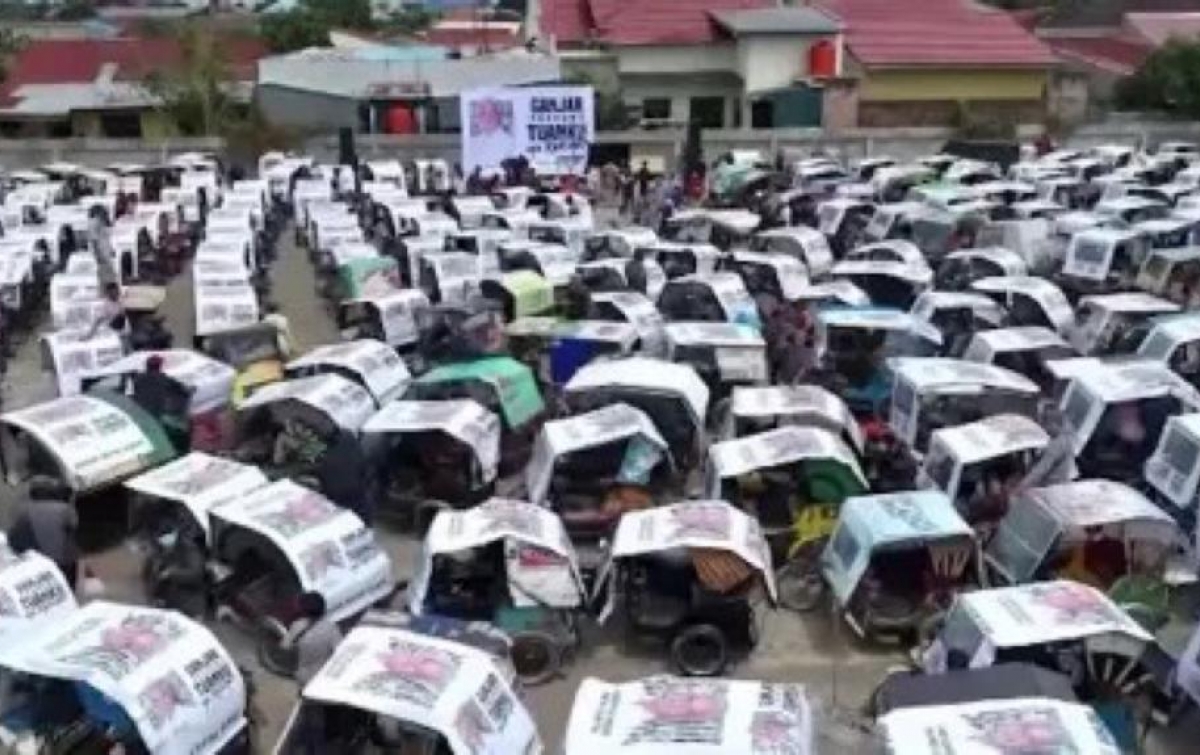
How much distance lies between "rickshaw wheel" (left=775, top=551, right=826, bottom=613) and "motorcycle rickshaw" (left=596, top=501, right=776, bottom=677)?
1.03 m

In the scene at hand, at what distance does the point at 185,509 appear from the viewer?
15.9 meters

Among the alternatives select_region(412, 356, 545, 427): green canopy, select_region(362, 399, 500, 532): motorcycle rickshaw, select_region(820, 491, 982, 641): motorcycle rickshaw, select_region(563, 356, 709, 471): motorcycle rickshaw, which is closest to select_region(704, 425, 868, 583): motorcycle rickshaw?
select_region(820, 491, 982, 641): motorcycle rickshaw

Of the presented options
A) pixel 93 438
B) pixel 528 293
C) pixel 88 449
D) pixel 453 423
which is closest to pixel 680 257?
pixel 528 293

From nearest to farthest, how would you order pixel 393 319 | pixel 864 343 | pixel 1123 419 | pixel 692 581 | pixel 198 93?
1. pixel 692 581
2. pixel 1123 419
3. pixel 864 343
4. pixel 393 319
5. pixel 198 93

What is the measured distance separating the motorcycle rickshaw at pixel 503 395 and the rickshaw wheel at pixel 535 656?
200 inches

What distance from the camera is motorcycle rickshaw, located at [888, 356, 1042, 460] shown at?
63.0ft

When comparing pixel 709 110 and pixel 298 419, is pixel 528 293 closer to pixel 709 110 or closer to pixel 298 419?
pixel 298 419

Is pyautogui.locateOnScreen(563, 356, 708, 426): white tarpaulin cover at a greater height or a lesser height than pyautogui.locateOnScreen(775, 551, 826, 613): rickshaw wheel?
greater

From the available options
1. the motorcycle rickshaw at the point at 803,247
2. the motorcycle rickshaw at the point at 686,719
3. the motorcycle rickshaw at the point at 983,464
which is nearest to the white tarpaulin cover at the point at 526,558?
the motorcycle rickshaw at the point at 686,719

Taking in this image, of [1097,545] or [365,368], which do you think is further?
[365,368]

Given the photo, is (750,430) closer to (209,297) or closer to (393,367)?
(393,367)

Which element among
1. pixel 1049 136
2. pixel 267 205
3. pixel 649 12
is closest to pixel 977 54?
pixel 1049 136

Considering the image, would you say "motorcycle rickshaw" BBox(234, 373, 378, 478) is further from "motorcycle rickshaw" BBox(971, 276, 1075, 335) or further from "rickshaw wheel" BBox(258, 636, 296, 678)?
"motorcycle rickshaw" BBox(971, 276, 1075, 335)

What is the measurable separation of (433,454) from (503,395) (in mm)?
1658
